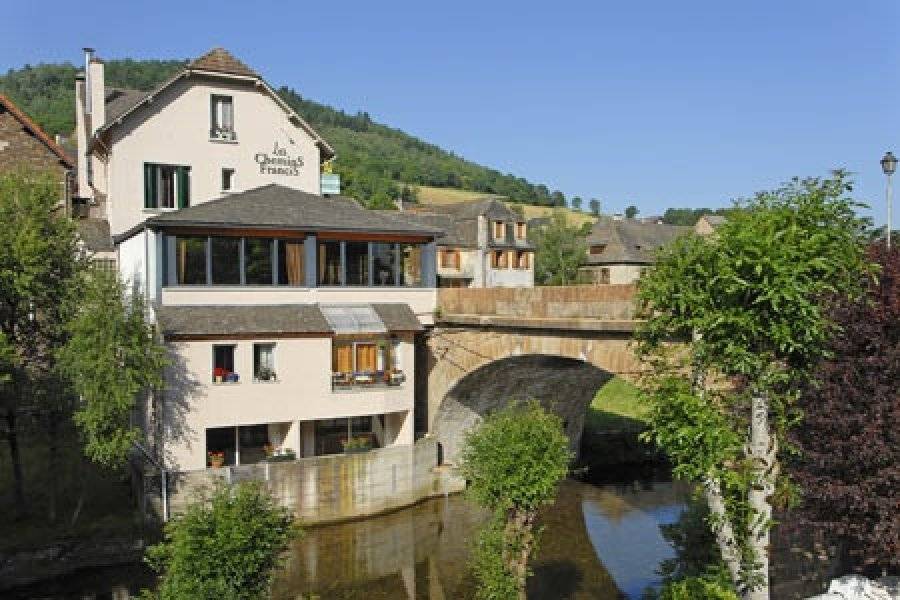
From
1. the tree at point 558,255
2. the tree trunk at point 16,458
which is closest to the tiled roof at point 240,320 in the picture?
the tree trunk at point 16,458

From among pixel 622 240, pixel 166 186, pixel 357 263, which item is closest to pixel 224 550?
pixel 357 263

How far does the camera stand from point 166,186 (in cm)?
3244

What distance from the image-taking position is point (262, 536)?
14133 mm

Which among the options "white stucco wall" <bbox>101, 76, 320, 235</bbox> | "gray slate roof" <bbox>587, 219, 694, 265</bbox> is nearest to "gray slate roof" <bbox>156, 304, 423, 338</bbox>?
"white stucco wall" <bbox>101, 76, 320, 235</bbox>

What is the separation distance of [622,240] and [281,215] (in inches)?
2048

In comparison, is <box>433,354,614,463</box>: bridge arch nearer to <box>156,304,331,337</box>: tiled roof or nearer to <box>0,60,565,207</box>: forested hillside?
<box>156,304,331,337</box>: tiled roof

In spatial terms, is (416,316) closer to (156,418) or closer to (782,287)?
(156,418)

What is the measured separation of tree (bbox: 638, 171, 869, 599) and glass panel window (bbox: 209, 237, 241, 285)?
1703 cm

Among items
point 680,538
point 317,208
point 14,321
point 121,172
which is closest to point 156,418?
point 14,321

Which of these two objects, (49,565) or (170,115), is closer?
(49,565)

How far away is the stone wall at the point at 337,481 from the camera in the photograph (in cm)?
2497

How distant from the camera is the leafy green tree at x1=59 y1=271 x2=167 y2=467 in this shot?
22.7 metres

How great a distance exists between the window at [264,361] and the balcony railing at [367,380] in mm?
2181

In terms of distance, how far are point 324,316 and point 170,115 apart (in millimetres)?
11666
